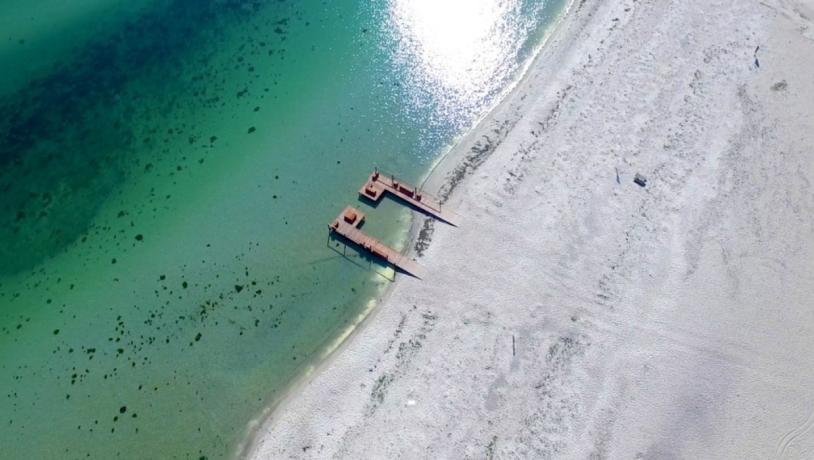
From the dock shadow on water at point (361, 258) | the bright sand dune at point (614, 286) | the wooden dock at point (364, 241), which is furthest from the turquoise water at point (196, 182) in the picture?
the bright sand dune at point (614, 286)

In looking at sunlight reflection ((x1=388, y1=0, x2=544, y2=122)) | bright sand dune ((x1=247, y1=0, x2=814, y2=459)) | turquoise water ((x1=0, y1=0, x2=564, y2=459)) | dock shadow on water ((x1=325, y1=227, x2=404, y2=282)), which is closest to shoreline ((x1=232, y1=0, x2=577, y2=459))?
Result: bright sand dune ((x1=247, y1=0, x2=814, y2=459))

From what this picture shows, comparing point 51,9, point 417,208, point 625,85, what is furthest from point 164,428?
point 51,9

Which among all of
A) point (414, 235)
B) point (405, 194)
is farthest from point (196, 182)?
point (414, 235)

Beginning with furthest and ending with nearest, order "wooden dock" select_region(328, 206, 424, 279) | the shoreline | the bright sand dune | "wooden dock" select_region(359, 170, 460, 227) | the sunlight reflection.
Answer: the sunlight reflection, "wooden dock" select_region(359, 170, 460, 227), "wooden dock" select_region(328, 206, 424, 279), the shoreline, the bright sand dune

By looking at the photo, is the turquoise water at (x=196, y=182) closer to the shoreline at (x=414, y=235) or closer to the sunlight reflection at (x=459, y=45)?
the sunlight reflection at (x=459, y=45)

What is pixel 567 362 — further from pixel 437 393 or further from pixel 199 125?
pixel 199 125

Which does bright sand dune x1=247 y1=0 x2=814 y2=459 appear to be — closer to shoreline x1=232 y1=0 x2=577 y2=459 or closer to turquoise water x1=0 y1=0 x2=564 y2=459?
shoreline x1=232 y1=0 x2=577 y2=459
